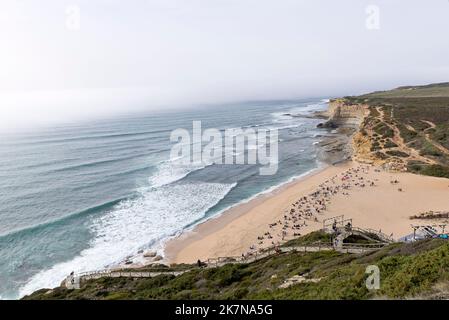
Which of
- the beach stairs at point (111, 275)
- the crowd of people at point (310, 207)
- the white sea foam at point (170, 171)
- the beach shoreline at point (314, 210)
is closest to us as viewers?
the beach stairs at point (111, 275)

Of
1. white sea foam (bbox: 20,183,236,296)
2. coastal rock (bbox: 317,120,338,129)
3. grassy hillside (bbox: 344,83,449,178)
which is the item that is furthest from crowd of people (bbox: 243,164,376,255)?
coastal rock (bbox: 317,120,338,129)

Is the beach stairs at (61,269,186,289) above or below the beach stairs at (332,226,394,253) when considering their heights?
below

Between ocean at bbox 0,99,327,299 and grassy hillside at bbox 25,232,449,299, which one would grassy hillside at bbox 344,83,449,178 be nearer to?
ocean at bbox 0,99,327,299

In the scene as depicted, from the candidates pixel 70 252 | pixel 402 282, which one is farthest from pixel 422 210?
pixel 70 252

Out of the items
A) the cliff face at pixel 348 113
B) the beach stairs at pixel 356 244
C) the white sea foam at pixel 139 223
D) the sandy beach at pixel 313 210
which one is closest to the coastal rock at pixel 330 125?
the cliff face at pixel 348 113

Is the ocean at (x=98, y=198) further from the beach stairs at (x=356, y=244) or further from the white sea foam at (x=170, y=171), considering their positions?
the beach stairs at (x=356, y=244)
